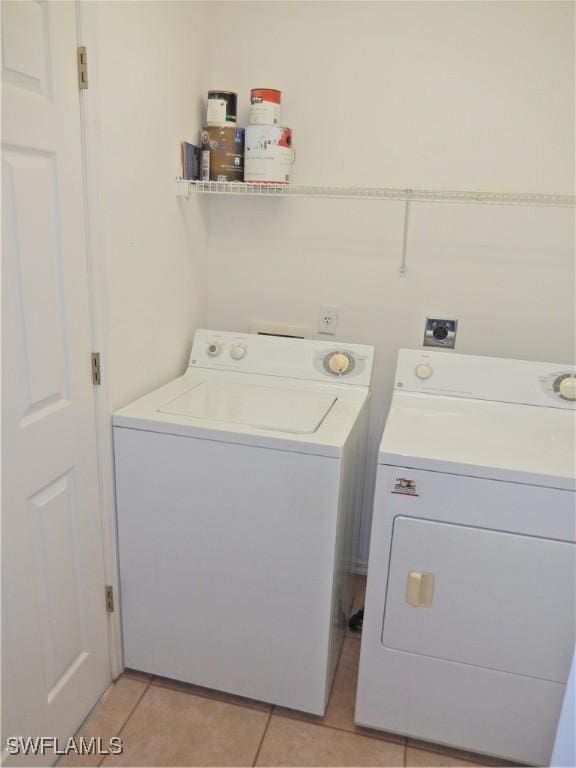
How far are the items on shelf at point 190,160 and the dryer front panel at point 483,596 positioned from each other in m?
1.33

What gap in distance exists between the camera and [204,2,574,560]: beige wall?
1.87 m

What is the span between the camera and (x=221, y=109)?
6.31ft

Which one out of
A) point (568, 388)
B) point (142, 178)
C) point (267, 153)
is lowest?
point (568, 388)

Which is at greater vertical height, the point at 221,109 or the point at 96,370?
the point at 221,109

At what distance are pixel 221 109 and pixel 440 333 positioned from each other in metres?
1.09

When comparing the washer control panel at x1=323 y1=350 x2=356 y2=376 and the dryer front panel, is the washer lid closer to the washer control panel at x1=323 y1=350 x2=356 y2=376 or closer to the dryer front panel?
the washer control panel at x1=323 y1=350 x2=356 y2=376

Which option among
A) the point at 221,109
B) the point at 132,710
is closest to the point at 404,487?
the point at 132,710

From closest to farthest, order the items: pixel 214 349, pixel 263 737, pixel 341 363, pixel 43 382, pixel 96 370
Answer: pixel 43 382 → pixel 96 370 → pixel 263 737 → pixel 341 363 → pixel 214 349

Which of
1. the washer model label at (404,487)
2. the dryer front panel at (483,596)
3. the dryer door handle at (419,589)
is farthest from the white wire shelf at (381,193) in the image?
the dryer door handle at (419,589)

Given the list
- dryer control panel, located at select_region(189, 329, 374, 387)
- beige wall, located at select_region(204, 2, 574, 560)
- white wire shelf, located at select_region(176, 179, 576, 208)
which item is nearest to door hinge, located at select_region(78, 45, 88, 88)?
white wire shelf, located at select_region(176, 179, 576, 208)

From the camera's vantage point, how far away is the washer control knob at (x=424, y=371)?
194 cm

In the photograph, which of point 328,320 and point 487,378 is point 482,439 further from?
point 328,320

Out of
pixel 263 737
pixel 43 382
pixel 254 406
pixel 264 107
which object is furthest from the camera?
pixel 264 107

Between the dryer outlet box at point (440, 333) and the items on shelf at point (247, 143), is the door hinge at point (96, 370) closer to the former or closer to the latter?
the items on shelf at point (247, 143)
